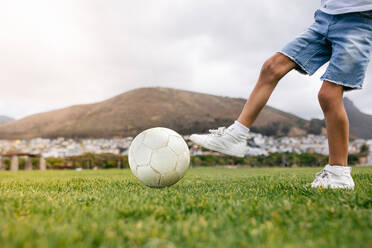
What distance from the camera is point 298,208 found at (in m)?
2.11

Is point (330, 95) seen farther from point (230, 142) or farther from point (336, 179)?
point (230, 142)

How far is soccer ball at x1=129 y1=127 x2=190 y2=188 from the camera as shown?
3484mm

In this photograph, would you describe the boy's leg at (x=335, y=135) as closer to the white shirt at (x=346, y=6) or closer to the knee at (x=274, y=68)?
the knee at (x=274, y=68)

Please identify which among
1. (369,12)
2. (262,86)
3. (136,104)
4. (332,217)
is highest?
(136,104)

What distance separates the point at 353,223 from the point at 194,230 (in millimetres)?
975

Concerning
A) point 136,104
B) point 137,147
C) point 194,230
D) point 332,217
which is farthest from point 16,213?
point 136,104

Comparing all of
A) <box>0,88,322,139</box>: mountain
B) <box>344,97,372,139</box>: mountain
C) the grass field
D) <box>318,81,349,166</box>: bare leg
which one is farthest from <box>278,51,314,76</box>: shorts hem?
<box>344,97,372,139</box>: mountain

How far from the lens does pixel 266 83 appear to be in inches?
133

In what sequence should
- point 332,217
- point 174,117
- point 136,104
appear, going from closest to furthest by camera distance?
point 332,217
point 174,117
point 136,104

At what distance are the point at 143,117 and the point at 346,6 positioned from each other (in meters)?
64.7

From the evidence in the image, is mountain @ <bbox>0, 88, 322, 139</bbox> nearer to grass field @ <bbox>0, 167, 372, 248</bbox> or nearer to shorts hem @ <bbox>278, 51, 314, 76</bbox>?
shorts hem @ <bbox>278, 51, 314, 76</bbox>

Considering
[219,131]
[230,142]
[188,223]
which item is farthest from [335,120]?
[188,223]

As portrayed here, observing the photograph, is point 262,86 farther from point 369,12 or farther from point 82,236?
point 82,236

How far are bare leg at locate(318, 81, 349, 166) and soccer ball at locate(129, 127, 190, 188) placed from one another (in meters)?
1.74
